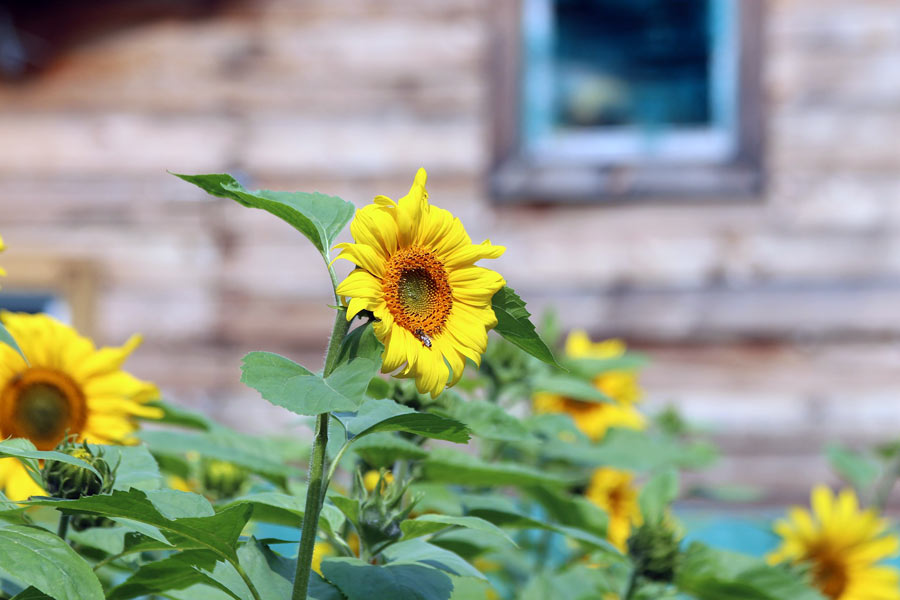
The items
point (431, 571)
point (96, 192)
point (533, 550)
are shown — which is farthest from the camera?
point (96, 192)

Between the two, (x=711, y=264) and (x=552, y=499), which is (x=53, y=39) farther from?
(x=552, y=499)

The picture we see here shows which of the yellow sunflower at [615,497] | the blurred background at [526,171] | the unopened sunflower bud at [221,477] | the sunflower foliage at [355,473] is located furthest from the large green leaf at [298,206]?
the blurred background at [526,171]

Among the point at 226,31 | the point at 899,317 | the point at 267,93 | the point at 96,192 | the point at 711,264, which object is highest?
the point at 226,31

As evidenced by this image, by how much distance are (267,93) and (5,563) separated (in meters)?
2.49

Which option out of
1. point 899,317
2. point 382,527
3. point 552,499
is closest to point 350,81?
point 899,317

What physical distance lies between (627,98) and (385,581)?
241 centimetres

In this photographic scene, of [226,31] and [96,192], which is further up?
[226,31]

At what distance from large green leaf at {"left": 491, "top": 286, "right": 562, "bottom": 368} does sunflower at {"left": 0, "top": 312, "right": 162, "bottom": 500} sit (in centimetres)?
40

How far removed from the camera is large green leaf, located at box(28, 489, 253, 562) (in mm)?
485

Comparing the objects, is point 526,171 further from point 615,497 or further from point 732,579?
point 732,579

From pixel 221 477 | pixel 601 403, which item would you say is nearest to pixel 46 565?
pixel 221 477

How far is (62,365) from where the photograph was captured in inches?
32.4

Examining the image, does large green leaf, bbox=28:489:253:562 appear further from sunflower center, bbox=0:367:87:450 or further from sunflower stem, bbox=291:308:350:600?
sunflower center, bbox=0:367:87:450

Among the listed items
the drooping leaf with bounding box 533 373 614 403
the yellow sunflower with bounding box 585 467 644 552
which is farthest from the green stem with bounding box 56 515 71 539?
the yellow sunflower with bounding box 585 467 644 552
